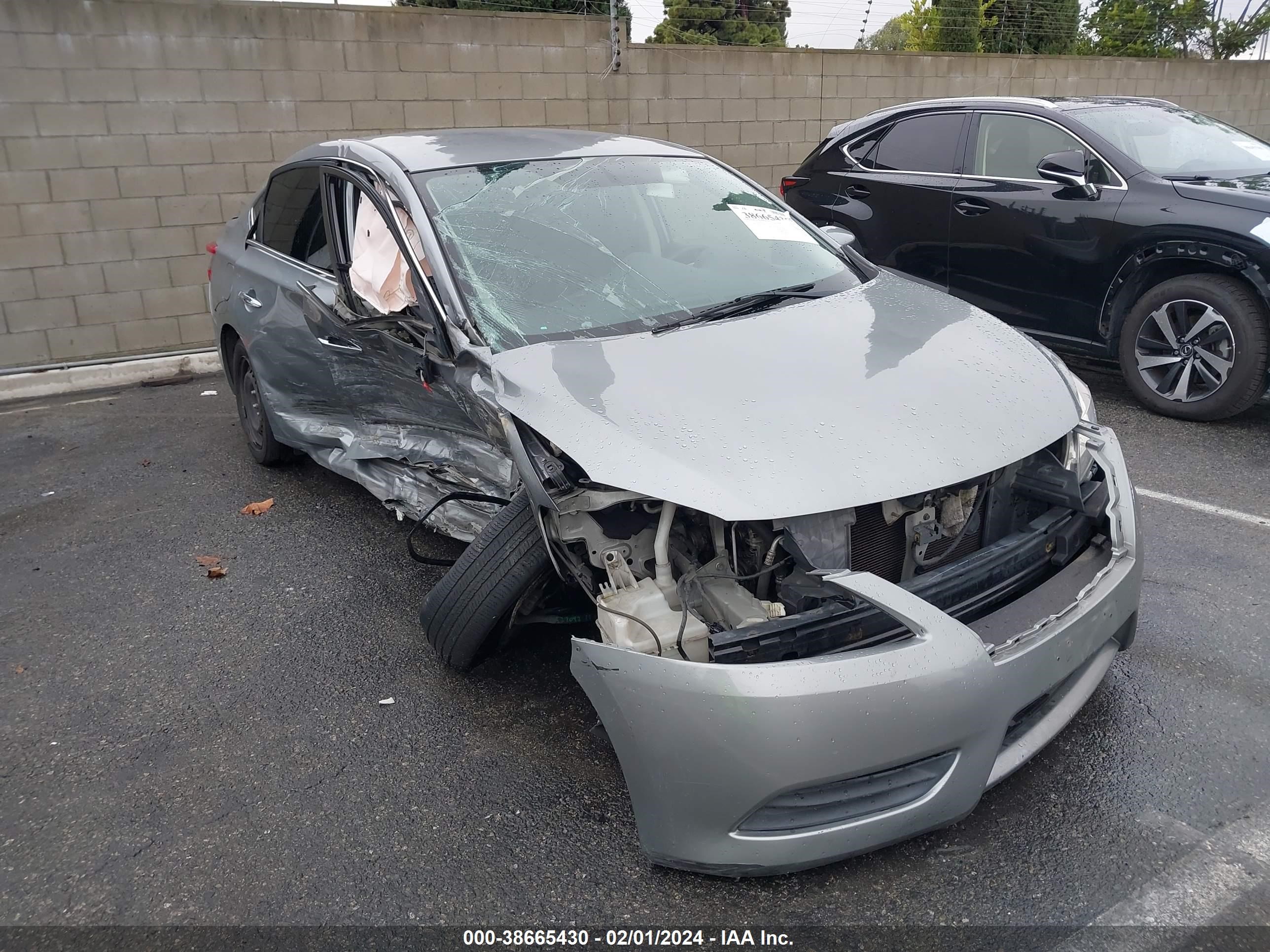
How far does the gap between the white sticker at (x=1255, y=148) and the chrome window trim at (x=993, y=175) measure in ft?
3.48

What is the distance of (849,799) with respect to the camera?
6.58 feet

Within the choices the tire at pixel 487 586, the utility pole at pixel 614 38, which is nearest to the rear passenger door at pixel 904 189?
the utility pole at pixel 614 38

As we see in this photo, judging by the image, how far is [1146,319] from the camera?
4977mm

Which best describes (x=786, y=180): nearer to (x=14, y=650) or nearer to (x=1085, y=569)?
(x=1085, y=569)

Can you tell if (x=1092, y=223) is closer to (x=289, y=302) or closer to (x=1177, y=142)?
(x=1177, y=142)

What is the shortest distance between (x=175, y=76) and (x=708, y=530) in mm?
6267

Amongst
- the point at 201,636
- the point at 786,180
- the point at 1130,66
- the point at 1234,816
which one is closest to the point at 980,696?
the point at 1234,816

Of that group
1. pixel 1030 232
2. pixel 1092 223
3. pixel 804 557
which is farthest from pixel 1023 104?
pixel 804 557

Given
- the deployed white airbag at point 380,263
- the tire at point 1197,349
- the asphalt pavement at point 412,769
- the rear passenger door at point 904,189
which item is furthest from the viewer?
the rear passenger door at point 904,189

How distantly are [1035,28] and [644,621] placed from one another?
43.2ft

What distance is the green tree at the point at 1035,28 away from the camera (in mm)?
11977

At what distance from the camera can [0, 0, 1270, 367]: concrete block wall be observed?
6422 millimetres

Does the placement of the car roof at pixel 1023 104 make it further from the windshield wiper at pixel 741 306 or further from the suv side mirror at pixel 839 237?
the windshield wiper at pixel 741 306

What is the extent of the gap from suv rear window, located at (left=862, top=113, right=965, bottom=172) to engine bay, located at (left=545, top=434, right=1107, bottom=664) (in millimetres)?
3901
